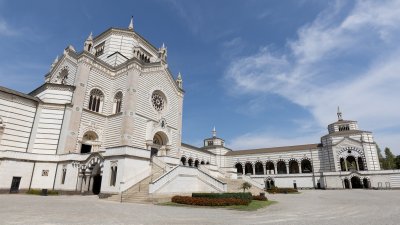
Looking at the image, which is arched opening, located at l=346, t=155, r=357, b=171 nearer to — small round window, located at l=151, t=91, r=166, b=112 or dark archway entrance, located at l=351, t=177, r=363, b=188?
dark archway entrance, located at l=351, t=177, r=363, b=188

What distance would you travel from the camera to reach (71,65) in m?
34.2

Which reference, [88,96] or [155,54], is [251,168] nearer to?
[155,54]

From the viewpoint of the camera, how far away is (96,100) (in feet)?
109

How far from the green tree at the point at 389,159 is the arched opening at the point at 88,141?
72414mm

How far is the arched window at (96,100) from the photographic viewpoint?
32562mm

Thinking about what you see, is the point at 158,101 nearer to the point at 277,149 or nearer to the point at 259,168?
the point at 277,149

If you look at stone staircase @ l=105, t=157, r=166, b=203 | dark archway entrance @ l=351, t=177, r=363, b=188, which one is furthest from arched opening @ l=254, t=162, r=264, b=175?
stone staircase @ l=105, t=157, r=166, b=203

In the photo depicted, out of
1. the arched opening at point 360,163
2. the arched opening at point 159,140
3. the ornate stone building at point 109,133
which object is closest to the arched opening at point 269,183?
the ornate stone building at point 109,133

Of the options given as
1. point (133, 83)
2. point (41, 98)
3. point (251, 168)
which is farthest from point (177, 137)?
point (251, 168)

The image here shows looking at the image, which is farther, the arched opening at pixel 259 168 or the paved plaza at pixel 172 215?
the arched opening at pixel 259 168

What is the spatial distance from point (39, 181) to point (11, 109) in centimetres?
859

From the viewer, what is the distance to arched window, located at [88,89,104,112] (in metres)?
32.6

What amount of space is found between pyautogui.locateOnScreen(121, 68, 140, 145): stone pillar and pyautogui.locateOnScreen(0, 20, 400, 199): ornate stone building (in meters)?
0.13

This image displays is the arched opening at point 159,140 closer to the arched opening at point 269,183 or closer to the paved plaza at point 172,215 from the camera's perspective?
the paved plaza at point 172,215
